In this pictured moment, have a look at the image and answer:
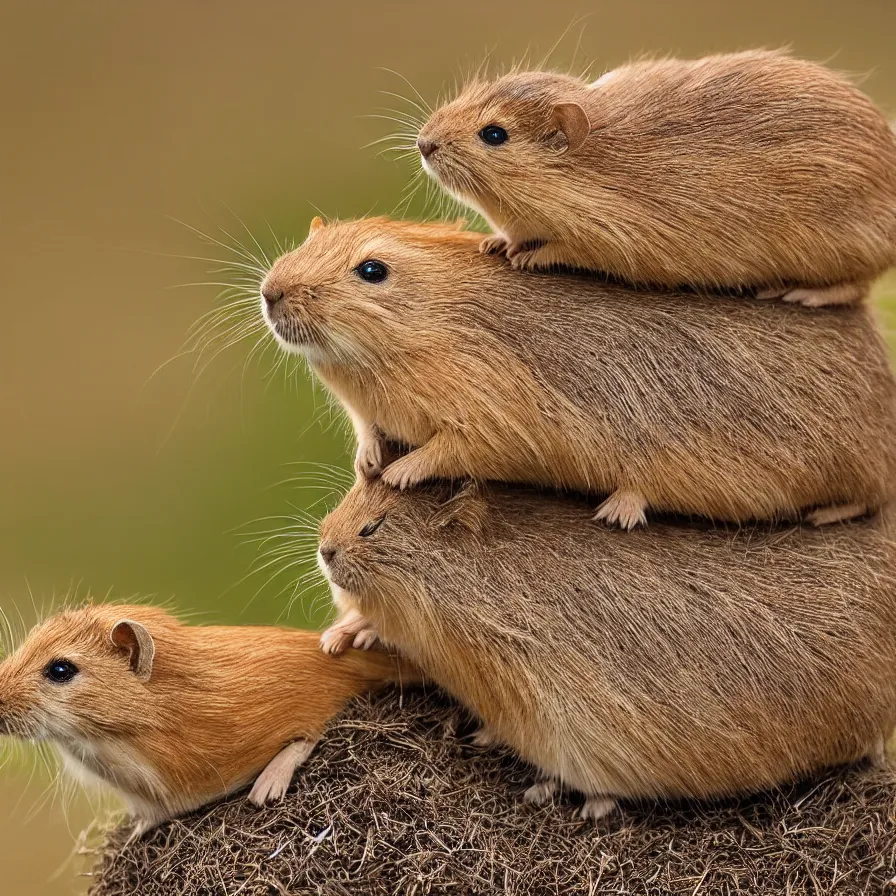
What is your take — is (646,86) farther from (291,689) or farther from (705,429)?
(291,689)

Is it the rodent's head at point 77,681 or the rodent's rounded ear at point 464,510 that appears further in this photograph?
the rodent's rounded ear at point 464,510

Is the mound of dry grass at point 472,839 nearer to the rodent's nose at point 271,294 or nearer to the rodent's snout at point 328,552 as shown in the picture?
the rodent's snout at point 328,552

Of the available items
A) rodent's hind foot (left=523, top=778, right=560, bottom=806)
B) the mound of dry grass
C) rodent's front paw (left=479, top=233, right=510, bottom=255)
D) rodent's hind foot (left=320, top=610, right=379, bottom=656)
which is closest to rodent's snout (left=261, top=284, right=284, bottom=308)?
rodent's front paw (left=479, top=233, right=510, bottom=255)

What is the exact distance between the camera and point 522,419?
4.00m

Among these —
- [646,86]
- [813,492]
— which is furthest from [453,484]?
[646,86]

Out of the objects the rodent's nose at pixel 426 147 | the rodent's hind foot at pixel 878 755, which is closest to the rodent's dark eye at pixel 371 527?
the rodent's nose at pixel 426 147

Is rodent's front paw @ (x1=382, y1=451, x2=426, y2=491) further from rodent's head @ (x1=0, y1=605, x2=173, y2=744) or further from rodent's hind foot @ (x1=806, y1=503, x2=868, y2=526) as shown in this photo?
rodent's hind foot @ (x1=806, y1=503, x2=868, y2=526)

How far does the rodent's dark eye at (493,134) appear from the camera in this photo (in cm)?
402

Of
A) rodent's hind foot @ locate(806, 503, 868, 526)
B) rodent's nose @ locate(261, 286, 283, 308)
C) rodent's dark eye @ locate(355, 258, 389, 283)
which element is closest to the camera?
rodent's nose @ locate(261, 286, 283, 308)

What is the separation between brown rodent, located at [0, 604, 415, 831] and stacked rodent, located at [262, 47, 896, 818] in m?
0.41

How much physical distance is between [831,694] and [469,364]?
62.7 inches

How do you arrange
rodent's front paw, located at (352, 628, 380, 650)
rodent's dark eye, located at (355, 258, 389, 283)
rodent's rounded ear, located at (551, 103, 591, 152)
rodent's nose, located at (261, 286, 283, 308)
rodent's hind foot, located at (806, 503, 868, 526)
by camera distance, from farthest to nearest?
rodent's front paw, located at (352, 628, 380, 650)
rodent's hind foot, located at (806, 503, 868, 526)
rodent's dark eye, located at (355, 258, 389, 283)
rodent's nose, located at (261, 286, 283, 308)
rodent's rounded ear, located at (551, 103, 591, 152)

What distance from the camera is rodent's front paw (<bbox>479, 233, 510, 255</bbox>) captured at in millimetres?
4250

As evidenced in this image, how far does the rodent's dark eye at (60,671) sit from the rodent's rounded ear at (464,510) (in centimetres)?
127
